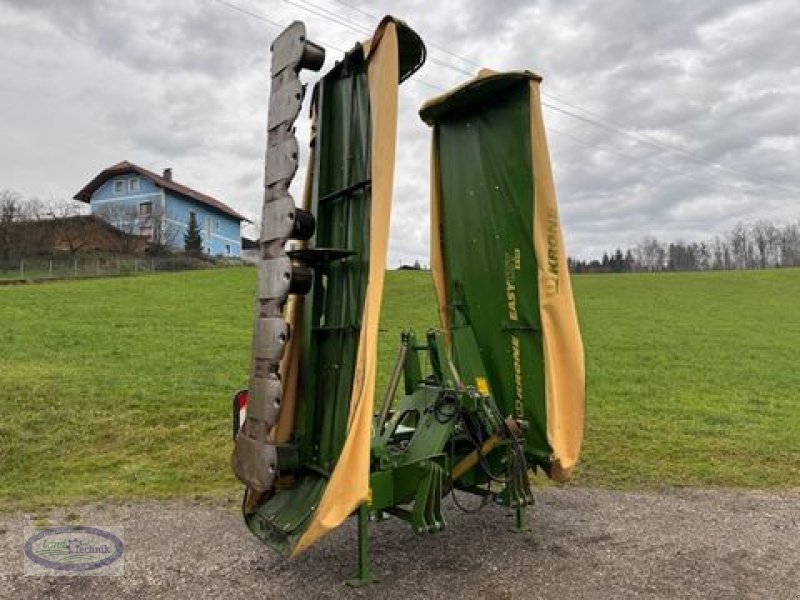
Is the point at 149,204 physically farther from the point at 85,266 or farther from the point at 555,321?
the point at 555,321

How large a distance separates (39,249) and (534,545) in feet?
171

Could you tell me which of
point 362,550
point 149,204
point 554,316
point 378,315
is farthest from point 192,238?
point 378,315

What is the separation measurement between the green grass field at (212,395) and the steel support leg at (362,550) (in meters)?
2.55

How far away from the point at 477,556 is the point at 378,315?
76.7 inches

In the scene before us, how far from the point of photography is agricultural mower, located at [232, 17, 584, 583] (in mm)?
3520

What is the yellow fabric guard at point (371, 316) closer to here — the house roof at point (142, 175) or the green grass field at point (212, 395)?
the green grass field at point (212, 395)

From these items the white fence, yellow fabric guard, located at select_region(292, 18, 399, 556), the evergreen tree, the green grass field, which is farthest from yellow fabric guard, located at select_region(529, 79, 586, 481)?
the evergreen tree

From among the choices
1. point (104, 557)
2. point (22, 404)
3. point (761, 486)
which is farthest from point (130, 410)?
point (761, 486)

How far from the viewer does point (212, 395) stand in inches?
432

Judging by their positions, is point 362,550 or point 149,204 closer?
point 362,550

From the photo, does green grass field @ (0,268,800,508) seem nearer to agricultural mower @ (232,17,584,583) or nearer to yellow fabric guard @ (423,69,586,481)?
yellow fabric guard @ (423,69,586,481)

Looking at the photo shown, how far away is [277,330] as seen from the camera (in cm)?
346

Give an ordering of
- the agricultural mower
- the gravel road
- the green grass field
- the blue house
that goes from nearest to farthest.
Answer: the agricultural mower, the gravel road, the green grass field, the blue house

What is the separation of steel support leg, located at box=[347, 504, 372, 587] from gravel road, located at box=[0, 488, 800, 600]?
66 millimetres
